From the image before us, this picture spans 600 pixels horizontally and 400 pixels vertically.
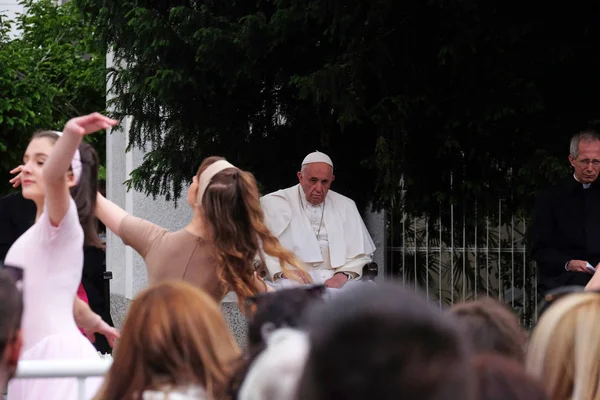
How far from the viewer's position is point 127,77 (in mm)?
9117

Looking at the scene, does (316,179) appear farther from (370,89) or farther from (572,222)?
(572,222)

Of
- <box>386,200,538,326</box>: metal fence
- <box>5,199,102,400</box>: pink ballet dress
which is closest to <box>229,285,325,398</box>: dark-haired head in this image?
<box>5,199,102,400</box>: pink ballet dress

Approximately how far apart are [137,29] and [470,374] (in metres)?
7.47

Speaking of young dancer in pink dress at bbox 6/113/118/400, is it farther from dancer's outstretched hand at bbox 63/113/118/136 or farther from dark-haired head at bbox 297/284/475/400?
dark-haired head at bbox 297/284/475/400

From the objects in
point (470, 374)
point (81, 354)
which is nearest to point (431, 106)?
point (81, 354)

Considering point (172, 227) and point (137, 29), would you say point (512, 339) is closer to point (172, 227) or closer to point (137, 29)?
point (137, 29)

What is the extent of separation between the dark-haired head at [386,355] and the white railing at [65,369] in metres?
2.16

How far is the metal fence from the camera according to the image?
9336 millimetres

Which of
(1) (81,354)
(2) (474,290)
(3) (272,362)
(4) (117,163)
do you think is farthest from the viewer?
(4) (117,163)

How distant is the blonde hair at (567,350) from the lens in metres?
2.45

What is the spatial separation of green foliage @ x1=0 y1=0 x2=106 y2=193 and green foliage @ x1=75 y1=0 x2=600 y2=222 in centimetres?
732

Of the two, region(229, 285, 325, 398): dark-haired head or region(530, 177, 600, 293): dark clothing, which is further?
region(530, 177, 600, 293): dark clothing

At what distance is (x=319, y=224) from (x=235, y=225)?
4.00 m

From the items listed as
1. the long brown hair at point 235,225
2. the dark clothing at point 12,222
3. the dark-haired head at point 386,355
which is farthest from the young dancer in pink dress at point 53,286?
the dark clothing at point 12,222
